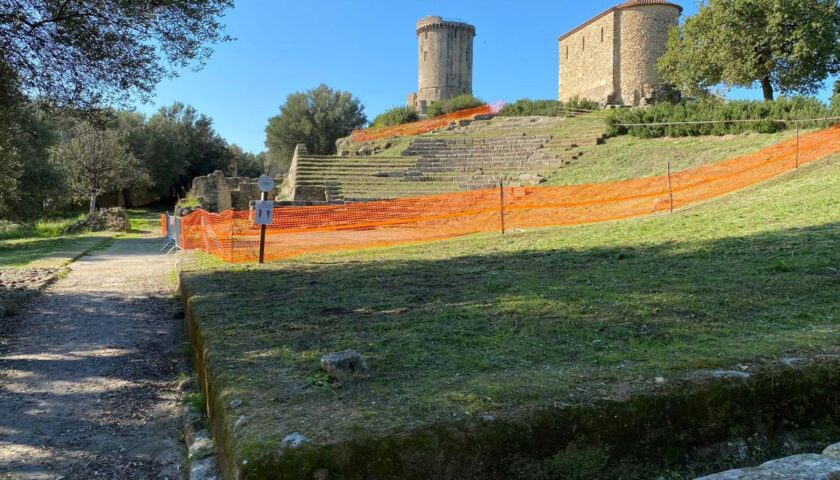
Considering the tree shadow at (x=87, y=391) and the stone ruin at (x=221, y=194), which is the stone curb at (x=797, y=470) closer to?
the tree shadow at (x=87, y=391)

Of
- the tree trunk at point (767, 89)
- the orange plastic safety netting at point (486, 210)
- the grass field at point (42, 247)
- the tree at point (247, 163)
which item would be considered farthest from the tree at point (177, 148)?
the tree trunk at point (767, 89)

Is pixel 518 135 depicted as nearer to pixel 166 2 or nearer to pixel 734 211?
pixel 734 211

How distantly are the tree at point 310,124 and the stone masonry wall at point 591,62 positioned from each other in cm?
1874

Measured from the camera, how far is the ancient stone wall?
39312 mm

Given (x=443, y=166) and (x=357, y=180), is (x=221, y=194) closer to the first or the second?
(x=357, y=180)

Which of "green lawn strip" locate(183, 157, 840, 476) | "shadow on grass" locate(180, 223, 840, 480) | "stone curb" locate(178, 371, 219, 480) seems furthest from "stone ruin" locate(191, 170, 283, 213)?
"stone curb" locate(178, 371, 219, 480)

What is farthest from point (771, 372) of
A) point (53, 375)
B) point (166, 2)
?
point (166, 2)

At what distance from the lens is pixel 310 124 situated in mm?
46500

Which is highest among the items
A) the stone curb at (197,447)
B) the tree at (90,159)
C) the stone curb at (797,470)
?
the tree at (90,159)

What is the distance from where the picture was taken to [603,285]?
4.89 meters

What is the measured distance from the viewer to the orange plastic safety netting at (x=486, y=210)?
1187cm

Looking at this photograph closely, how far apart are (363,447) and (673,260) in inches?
191

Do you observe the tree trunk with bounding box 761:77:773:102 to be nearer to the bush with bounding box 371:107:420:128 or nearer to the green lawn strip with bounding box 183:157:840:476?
the green lawn strip with bounding box 183:157:840:476

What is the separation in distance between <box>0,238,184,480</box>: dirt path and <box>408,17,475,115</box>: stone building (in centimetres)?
5241
